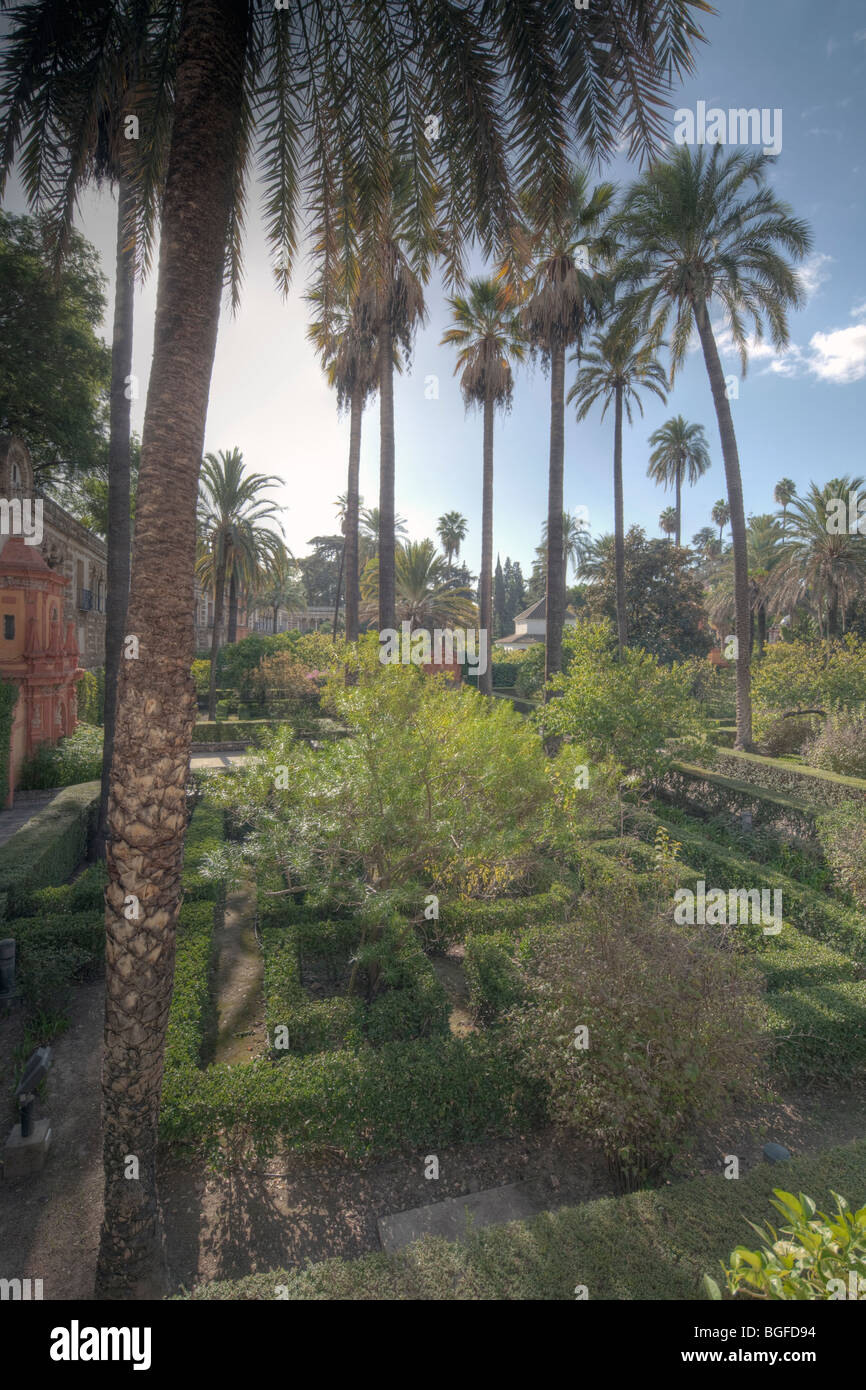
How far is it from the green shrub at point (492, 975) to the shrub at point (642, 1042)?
4.57 ft

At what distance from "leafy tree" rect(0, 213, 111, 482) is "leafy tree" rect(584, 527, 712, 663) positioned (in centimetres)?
2289

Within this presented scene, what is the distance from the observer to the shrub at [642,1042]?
4.26m

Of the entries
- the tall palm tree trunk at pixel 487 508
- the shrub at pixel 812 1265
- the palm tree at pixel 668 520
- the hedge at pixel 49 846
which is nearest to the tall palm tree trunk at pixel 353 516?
the tall palm tree trunk at pixel 487 508

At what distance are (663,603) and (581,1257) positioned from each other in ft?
94.5

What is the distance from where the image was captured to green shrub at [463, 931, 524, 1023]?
21.0 feet

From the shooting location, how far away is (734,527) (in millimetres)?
15805

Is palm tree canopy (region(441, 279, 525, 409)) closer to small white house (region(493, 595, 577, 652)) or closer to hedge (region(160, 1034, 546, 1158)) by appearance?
hedge (region(160, 1034, 546, 1158))

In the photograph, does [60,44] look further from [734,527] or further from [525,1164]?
[734,527]

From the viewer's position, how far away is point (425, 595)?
3128 centimetres

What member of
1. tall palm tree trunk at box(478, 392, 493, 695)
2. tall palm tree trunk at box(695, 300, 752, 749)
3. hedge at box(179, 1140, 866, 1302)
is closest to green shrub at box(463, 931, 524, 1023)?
hedge at box(179, 1140, 866, 1302)

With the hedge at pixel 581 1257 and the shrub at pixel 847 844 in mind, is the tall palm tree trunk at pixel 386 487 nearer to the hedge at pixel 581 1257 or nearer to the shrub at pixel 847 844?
the shrub at pixel 847 844

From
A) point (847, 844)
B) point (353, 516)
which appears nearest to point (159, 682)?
point (847, 844)

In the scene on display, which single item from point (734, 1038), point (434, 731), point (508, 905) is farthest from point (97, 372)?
point (734, 1038)
